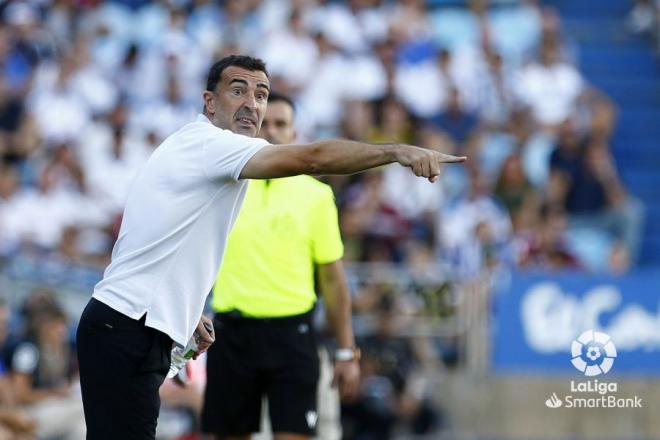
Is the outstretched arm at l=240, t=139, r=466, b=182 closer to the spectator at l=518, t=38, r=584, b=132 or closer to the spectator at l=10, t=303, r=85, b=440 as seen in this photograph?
the spectator at l=10, t=303, r=85, b=440

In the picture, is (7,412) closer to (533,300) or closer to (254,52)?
(533,300)

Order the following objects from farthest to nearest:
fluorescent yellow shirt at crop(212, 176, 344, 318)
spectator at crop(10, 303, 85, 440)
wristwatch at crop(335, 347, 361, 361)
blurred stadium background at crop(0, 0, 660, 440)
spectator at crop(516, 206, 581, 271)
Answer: spectator at crop(516, 206, 581, 271)
blurred stadium background at crop(0, 0, 660, 440)
spectator at crop(10, 303, 85, 440)
wristwatch at crop(335, 347, 361, 361)
fluorescent yellow shirt at crop(212, 176, 344, 318)

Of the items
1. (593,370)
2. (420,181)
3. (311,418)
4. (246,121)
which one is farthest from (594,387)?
(420,181)

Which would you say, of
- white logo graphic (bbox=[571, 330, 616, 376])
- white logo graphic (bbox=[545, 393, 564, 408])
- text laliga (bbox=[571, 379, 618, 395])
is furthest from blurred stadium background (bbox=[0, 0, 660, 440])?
text laliga (bbox=[571, 379, 618, 395])

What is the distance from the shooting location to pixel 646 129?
62.6 feet

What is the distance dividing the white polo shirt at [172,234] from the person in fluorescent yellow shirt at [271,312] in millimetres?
2367

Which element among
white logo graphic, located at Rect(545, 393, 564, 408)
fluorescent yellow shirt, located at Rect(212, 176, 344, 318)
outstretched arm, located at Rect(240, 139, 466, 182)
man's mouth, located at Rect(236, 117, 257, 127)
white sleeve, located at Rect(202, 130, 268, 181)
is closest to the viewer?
outstretched arm, located at Rect(240, 139, 466, 182)

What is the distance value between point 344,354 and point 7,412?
410 centimetres

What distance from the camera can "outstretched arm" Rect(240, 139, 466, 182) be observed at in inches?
217

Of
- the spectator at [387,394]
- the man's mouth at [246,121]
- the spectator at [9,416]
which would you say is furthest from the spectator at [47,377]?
the man's mouth at [246,121]

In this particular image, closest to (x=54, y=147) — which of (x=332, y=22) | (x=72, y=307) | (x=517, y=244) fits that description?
(x=72, y=307)

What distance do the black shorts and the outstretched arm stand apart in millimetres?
2984

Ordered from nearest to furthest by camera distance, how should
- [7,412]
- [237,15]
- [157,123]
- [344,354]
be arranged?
[344,354], [7,412], [157,123], [237,15]

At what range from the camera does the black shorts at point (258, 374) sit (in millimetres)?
8672
